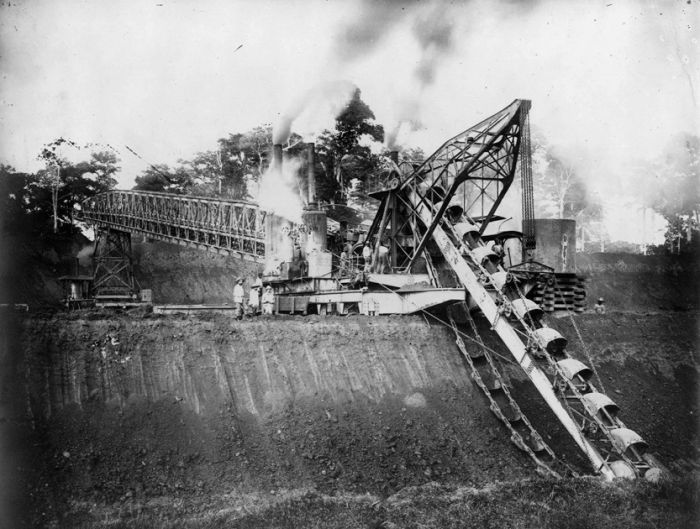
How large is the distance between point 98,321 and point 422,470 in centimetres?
830

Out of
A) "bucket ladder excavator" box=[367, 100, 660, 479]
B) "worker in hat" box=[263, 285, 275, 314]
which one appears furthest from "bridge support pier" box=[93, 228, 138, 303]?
"bucket ladder excavator" box=[367, 100, 660, 479]

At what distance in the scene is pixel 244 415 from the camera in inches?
493

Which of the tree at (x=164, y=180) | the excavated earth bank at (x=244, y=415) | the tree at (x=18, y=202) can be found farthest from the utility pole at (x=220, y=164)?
the excavated earth bank at (x=244, y=415)

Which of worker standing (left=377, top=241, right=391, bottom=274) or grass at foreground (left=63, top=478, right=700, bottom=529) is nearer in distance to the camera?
grass at foreground (left=63, top=478, right=700, bottom=529)

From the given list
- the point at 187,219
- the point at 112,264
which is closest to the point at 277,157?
the point at 187,219

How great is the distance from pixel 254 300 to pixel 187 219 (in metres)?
10.2

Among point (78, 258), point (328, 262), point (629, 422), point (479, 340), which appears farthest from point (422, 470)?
point (78, 258)

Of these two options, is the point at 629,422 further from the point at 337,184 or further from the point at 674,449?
the point at 337,184

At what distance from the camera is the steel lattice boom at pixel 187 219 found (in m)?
24.8

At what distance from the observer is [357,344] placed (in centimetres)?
1539

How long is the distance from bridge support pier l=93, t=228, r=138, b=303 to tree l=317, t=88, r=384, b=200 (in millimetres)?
14078

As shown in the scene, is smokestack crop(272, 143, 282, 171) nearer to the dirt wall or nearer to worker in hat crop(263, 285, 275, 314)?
worker in hat crop(263, 285, 275, 314)

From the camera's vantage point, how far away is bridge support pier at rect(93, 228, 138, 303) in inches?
1073

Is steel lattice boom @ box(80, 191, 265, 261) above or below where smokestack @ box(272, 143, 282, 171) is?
below
